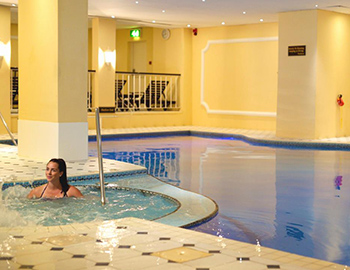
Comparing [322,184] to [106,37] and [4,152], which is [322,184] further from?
[106,37]

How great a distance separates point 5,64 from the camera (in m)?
14.3

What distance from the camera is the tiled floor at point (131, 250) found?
3773 mm

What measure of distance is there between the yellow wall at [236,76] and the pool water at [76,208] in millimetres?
9841

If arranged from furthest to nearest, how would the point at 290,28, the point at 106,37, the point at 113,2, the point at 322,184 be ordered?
the point at 106,37, the point at 290,28, the point at 113,2, the point at 322,184

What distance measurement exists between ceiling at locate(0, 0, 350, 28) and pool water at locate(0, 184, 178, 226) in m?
6.72

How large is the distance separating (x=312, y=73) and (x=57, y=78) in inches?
279

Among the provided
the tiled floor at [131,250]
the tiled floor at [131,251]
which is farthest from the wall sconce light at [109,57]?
the tiled floor at [131,251]

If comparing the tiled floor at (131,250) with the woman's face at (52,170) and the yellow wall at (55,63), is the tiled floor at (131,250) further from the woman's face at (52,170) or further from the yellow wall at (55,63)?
the yellow wall at (55,63)

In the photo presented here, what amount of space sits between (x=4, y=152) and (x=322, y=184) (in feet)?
18.0

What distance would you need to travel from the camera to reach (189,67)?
18.4 m

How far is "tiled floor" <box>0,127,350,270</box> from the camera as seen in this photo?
12.4ft

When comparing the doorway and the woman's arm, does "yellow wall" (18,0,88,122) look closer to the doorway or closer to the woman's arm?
the woman's arm

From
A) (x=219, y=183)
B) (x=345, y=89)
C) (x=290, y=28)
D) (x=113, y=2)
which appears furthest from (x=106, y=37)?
(x=219, y=183)

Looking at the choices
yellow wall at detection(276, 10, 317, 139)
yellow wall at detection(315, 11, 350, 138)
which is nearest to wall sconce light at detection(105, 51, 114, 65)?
yellow wall at detection(276, 10, 317, 139)
